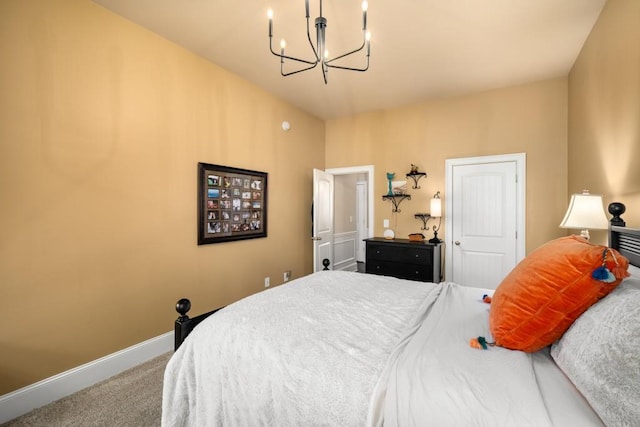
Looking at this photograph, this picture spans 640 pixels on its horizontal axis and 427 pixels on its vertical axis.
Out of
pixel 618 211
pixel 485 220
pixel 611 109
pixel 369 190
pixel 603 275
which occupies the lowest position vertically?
pixel 603 275

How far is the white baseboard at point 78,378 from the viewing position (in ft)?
6.10

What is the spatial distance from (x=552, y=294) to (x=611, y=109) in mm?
2028

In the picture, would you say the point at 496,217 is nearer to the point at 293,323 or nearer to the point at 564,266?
the point at 564,266

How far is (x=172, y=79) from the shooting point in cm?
278

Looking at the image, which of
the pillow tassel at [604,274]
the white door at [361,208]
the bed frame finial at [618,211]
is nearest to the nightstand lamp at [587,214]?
the bed frame finial at [618,211]

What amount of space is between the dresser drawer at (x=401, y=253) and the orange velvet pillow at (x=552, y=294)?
8.16 feet

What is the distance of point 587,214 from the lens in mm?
2023

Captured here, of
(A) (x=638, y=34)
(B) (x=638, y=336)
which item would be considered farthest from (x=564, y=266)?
(A) (x=638, y=34)

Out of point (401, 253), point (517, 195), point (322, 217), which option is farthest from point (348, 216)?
point (517, 195)

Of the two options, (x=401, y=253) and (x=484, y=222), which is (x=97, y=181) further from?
(x=484, y=222)

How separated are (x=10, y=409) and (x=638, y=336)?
3.11m

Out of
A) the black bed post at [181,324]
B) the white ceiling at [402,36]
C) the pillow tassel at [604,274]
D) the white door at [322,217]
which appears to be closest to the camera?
the pillow tassel at [604,274]

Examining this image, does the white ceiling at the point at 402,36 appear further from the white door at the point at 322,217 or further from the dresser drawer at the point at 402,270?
the dresser drawer at the point at 402,270

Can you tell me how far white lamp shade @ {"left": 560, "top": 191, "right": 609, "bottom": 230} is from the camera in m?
1.98
